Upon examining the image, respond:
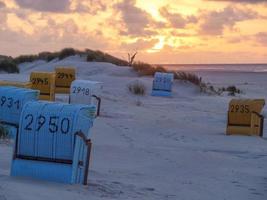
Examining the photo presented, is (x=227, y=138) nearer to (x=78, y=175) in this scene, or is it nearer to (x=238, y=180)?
(x=238, y=180)

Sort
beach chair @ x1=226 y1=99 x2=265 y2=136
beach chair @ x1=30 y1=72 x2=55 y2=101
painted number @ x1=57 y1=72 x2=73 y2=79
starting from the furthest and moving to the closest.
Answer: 1. painted number @ x1=57 y1=72 x2=73 y2=79
2. beach chair @ x1=30 y1=72 x2=55 y2=101
3. beach chair @ x1=226 y1=99 x2=265 y2=136

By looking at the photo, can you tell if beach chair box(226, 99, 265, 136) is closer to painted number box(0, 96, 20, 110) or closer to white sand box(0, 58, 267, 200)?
white sand box(0, 58, 267, 200)

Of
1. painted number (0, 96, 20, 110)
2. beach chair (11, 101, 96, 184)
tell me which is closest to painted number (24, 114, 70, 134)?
beach chair (11, 101, 96, 184)

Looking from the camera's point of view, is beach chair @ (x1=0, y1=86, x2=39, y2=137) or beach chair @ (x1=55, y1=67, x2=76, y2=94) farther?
beach chair @ (x1=55, y1=67, x2=76, y2=94)

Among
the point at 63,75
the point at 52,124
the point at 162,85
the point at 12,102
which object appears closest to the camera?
the point at 52,124

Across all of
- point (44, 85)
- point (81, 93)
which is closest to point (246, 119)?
point (81, 93)

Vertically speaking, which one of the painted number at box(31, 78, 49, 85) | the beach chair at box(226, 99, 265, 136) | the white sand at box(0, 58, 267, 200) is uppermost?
the painted number at box(31, 78, 49, 85)

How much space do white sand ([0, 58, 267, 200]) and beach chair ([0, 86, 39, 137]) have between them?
129 centimetres

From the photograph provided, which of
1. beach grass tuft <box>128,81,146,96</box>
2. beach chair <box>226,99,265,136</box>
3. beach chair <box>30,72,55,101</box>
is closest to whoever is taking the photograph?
beach chair <box>226,99,265,136</box>

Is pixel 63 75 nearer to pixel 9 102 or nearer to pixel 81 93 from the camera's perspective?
pixel 81 93

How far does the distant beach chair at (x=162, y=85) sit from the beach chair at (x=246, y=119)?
1615 cm

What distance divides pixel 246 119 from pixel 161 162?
687cm

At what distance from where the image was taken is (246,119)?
2031 cm

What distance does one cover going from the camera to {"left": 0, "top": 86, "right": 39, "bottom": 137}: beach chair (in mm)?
14594
